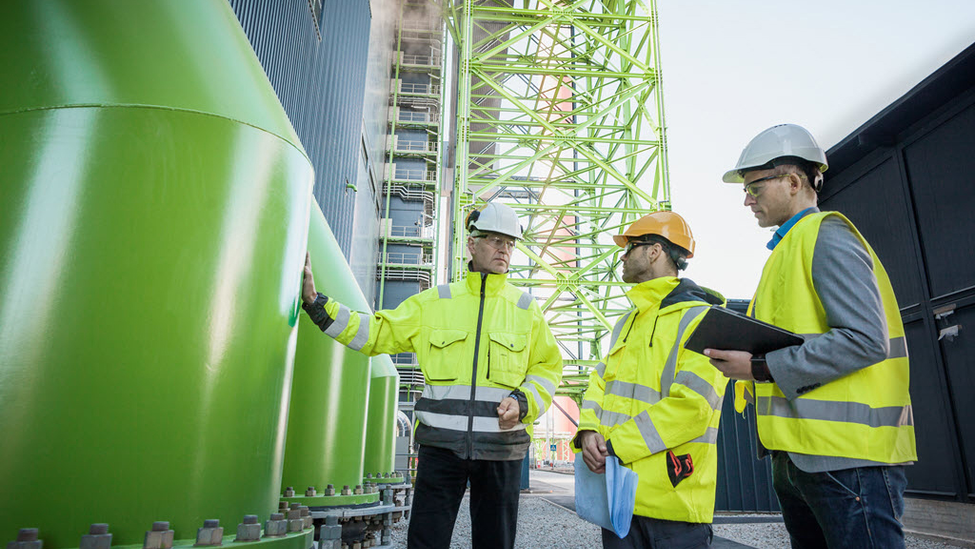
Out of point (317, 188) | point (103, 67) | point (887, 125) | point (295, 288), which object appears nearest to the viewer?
point (103, 67)

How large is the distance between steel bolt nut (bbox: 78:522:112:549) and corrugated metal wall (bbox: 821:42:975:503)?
6964mm

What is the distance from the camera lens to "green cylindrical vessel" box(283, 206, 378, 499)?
307 cm

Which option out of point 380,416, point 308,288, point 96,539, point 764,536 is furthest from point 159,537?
point 764,536

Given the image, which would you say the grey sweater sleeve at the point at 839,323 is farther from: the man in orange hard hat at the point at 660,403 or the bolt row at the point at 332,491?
the bolt row at the point at 332,491

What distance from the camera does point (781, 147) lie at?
197 cm

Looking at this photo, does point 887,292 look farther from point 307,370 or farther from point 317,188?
point 317,188

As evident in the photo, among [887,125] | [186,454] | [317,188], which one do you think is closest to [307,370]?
[186,454]

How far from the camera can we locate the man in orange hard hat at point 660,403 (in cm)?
197

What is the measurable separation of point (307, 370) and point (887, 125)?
265 inches

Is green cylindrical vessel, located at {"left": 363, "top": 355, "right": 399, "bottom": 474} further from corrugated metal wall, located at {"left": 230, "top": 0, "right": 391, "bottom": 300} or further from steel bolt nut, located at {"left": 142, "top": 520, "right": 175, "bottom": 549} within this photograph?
steel bolt nut, located at {"left": 142, "top": 520, "right": 175, "bottom": 549}

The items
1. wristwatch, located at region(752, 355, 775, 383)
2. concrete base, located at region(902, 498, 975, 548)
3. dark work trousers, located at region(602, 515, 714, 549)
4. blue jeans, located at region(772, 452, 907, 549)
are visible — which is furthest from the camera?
concrete base, located at region(902, 498, 975, 548)

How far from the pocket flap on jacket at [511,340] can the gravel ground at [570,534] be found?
3.35 metres

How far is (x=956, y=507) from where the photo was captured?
5.76 metres

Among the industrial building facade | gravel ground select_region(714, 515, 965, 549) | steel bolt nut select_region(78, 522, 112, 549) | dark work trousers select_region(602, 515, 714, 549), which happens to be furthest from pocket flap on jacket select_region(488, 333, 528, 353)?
gravel ground select_region(714, 515, 965, 549)
